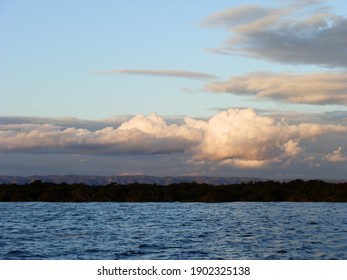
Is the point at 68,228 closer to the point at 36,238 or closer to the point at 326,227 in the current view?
the point at 36,238

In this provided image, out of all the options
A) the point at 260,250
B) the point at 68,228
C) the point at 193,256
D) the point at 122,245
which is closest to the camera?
the point at 193,256

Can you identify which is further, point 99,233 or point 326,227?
point 326,227

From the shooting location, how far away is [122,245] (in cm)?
6638

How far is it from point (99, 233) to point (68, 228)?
1070 cm

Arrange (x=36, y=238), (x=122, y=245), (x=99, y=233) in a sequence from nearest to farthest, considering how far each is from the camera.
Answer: (x=122, y=245), (x=36, y=238), (x=99, y=233)

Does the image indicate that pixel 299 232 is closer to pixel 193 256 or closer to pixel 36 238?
pixel 193 256
